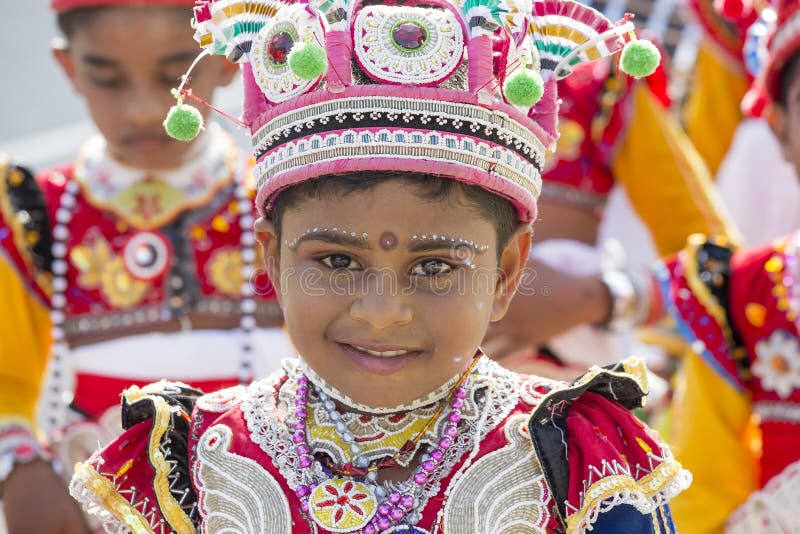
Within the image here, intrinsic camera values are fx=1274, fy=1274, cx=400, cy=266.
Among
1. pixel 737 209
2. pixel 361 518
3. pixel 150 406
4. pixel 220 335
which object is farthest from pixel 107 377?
pixel 737 209

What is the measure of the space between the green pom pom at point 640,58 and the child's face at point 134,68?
1.60 m

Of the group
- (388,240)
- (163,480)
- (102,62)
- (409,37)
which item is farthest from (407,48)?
(102,62)

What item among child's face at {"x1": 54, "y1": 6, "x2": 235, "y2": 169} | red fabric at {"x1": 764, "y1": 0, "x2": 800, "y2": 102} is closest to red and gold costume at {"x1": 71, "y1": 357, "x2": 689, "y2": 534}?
child's face at {"x1": 54, "y1": 6, "x2": 235, "y2": 169}

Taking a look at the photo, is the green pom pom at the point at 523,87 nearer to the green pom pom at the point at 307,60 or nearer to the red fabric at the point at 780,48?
the green pom pom at the point at 307,60

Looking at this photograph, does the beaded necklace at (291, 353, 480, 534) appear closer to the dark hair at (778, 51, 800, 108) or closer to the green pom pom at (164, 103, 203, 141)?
the green pom pom at (164, 103, 203, 141)

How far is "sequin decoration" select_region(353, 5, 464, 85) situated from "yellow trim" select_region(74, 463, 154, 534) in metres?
0.89

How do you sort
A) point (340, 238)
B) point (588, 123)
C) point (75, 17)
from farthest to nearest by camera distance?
point (588, 123)
point (75, 17)
point (340, 238)

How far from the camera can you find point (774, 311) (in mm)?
3287

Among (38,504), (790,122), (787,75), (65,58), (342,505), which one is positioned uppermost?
(65,58)

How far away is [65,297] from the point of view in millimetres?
3578

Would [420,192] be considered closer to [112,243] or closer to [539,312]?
[112,243]

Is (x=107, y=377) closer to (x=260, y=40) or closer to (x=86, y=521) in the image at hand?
(x=86, y=521)

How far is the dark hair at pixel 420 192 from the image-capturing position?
87.7 inches

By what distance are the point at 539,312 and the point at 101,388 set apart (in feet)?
4.33
